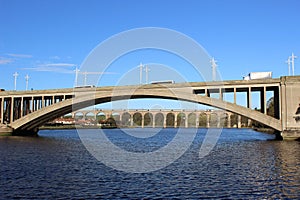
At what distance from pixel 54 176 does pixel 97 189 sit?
4478 mm

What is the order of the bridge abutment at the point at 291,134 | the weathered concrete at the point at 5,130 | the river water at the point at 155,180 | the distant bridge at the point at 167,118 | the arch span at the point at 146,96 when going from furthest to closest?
1. the distant bridge at the point at 167,118
2. the weathered concrete at the point at 5,130
3. the arch span at the point at 146,96
4. the bridge abutment at the point at 291,134
5. the river water at the point at 155,180

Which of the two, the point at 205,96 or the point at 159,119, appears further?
the point at 159,119

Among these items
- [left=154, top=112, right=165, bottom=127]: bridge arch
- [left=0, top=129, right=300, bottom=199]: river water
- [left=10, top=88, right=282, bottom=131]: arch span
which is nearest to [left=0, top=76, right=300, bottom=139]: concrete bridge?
A: [left=10, top=88, right=282, bottom=131]: arch span

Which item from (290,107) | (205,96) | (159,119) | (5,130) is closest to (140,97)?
(205,96)

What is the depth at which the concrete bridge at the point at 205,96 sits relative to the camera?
4691cm

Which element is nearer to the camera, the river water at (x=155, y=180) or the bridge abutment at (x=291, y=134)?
the river water at (x=155, y=180)

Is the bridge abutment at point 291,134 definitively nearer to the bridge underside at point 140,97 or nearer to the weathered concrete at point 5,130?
the bridge underside at point 140,97

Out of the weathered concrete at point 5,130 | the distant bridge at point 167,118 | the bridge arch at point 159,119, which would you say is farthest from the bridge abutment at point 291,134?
the bridge arch at point 159,119

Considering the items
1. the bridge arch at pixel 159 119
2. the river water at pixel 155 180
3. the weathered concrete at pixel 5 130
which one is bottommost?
the river water at pixel 155 180

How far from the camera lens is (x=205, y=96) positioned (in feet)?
170

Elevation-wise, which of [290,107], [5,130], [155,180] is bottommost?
[155,180]

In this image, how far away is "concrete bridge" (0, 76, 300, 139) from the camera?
4691 centimetres

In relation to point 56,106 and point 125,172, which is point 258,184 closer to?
point 125,172

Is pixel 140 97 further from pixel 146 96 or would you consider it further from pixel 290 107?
pixel 290 107
